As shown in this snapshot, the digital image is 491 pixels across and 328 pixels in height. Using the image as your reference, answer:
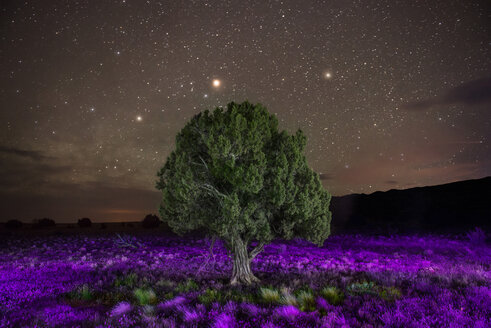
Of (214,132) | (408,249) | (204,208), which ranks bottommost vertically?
(408,249)

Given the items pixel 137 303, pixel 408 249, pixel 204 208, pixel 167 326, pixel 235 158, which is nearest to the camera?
pixel 167 326

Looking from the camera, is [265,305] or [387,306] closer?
[387,306]

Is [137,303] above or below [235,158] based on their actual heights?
below

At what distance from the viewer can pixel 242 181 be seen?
36.3 feet

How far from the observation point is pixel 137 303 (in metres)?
9.26

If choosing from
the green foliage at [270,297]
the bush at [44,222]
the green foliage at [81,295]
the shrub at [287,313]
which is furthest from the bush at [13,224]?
the shrub at [287,313]

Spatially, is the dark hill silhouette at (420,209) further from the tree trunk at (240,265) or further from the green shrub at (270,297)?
the green shrub at (270,297)

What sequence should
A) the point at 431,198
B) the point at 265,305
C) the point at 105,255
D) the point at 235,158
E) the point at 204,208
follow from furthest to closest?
the point at 431,198 → the point at 105,255 → the point at 204,208 → the point at 235,158 → the point at 265,305

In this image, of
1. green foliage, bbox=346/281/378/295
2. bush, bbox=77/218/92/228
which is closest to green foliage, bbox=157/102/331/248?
green foliage, bbox=346/281/378/295

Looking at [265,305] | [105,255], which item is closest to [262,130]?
[265,305]

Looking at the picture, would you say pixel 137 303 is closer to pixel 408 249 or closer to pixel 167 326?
pixel 167 326

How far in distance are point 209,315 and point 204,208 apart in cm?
529

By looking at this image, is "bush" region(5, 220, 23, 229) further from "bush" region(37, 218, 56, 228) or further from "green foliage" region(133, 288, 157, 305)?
"green foliage" region(133, 288, 157, 305)

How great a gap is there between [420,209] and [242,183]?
60063 mm
